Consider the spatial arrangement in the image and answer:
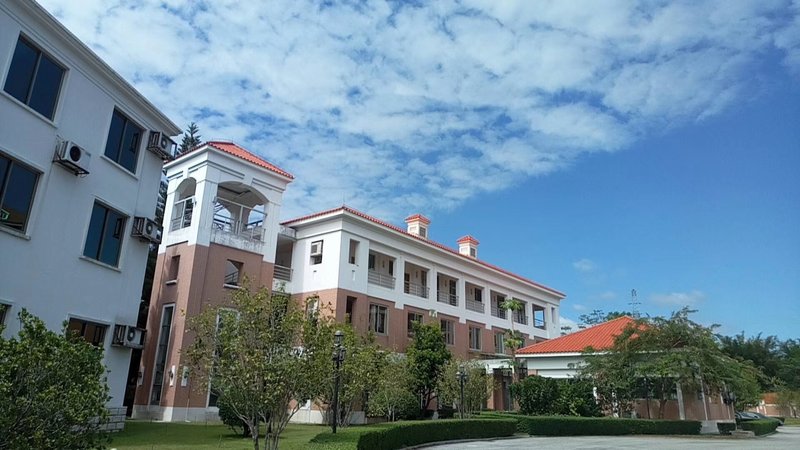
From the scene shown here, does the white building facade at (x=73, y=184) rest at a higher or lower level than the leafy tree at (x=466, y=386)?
higher

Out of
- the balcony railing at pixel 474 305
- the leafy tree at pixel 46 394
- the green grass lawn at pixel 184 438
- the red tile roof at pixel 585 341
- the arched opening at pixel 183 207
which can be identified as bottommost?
the green grass lawn at pixel 184 438

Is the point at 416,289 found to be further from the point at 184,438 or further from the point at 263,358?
the point at 263,358

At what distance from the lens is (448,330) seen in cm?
3509

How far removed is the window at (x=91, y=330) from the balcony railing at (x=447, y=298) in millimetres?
21357

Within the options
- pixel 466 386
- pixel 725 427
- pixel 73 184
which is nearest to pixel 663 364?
pixel 725 427

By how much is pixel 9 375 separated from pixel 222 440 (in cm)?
1077

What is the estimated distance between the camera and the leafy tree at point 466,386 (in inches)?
1051

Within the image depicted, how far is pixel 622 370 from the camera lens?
2634 centimetres

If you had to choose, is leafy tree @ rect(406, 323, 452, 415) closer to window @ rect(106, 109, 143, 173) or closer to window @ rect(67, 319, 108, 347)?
window @ rect(67, 319, 108, 347)

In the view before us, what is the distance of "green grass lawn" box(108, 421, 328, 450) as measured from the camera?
13750 mm

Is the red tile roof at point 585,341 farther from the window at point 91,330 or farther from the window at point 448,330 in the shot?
the window at point 91,330

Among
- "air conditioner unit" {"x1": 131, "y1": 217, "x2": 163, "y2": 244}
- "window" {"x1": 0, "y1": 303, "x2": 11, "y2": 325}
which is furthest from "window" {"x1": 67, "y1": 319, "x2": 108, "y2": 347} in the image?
"air conditioner unit" {"x1": 131, "y1": 217, "x2": 163, "y2": 244}

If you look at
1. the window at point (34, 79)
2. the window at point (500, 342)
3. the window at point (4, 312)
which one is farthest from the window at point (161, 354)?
the window at point (500, 342)

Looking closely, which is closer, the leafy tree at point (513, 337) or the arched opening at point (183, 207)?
the arched opening at point (183, 207)
